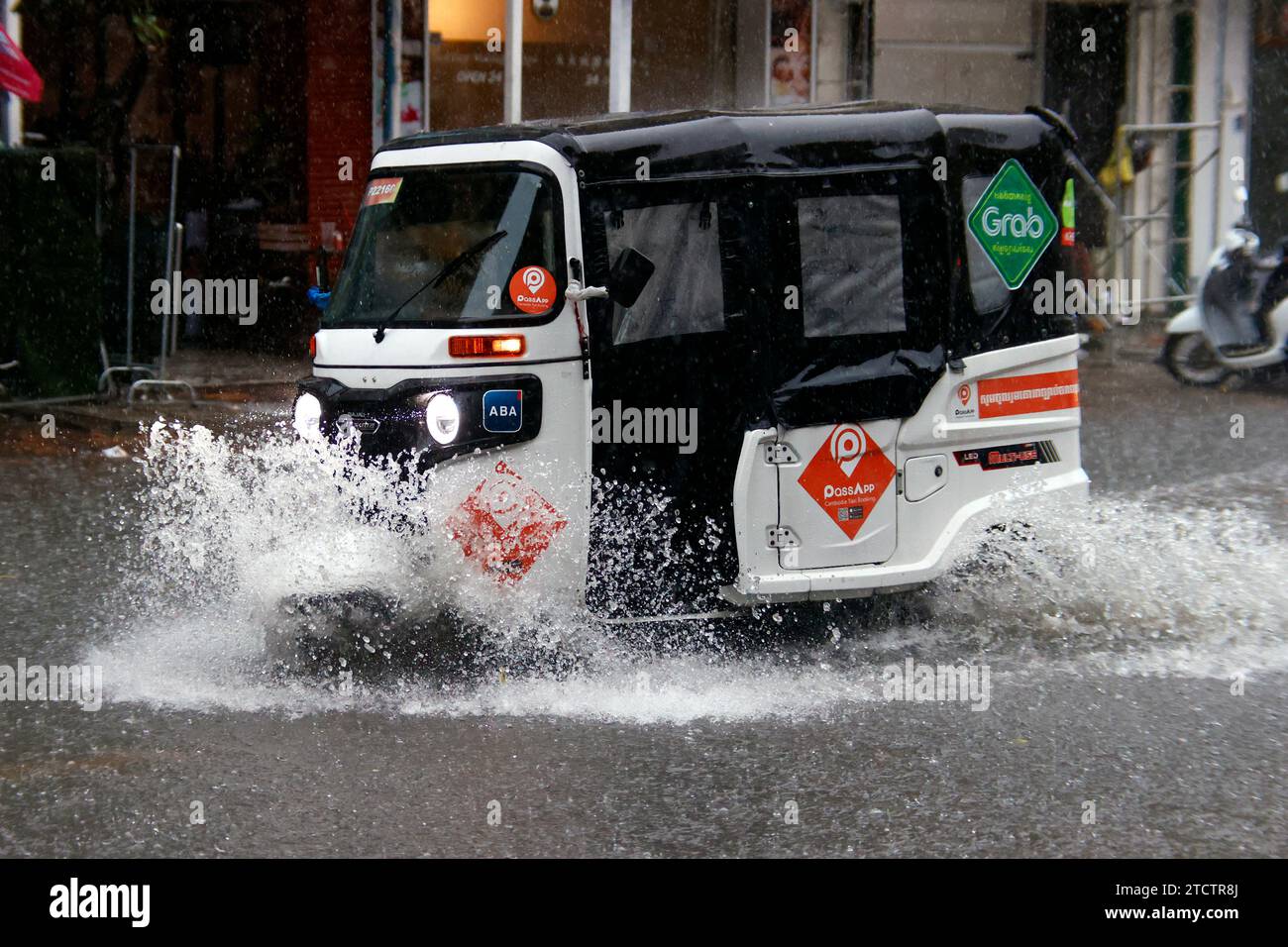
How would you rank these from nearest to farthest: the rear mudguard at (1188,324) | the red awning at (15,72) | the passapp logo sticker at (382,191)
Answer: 1. the passapp logo sticker at (382,191)
2. the red awning at (15,72)
3. the rear mudguard at (1188,324)

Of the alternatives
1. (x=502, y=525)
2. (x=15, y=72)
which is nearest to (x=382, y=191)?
(x=502, y=525)

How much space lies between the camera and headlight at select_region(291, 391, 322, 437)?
21.5ft

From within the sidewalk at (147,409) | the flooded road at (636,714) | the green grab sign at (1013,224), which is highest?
the green grab sign at (1013,224)

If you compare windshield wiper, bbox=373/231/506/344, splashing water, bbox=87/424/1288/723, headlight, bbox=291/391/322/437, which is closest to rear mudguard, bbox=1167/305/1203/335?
splashing water, bbox=87/424/1288/723

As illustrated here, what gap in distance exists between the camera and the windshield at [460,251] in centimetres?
634

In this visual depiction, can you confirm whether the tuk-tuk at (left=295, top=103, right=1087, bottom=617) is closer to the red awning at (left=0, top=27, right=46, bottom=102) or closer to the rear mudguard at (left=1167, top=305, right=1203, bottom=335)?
the red awning at (left=0, top=27, right=46, bottom=102)

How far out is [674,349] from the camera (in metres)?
6.45

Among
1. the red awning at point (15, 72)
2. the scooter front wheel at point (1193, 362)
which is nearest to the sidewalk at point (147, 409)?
the red awning at point (15, 72)

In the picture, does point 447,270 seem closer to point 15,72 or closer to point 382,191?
point 382,191

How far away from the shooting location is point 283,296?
1756 cm

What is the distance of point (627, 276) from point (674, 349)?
0.34 m

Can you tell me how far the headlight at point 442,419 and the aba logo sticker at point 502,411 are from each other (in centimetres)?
11

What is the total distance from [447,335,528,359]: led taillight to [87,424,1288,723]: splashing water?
501mm

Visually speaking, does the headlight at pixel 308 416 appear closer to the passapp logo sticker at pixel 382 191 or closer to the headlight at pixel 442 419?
the headlight at pixel 442 419
